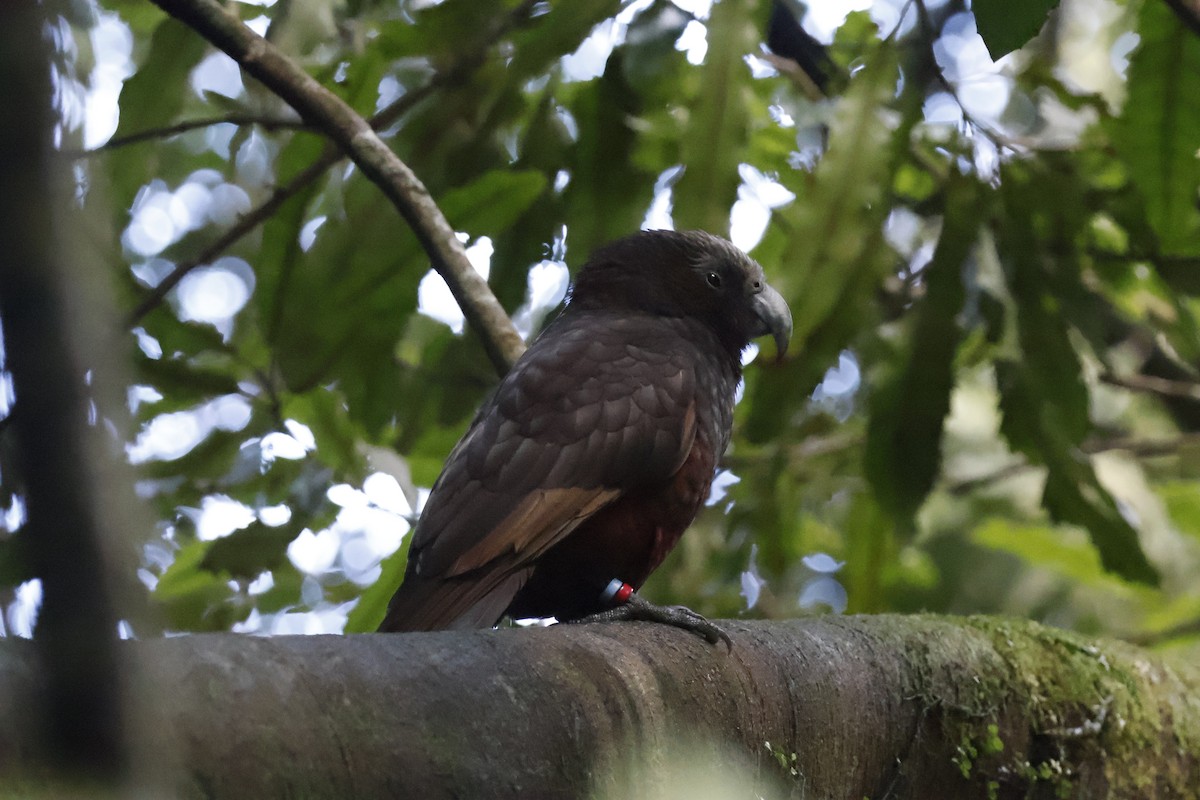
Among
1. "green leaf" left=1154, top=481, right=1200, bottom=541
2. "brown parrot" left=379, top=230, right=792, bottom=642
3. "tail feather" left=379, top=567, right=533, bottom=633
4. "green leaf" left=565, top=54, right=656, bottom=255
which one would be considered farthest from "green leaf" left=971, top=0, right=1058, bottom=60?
"green leaf" left=1154, top=481, right=1200, bottom=541

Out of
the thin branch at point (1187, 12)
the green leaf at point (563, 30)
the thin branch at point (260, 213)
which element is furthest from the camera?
the thin branch at point (260, 213)

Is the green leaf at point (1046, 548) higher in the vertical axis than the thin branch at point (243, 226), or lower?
lower

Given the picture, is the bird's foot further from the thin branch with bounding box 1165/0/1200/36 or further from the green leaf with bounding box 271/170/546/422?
the thin branch with bounding box 1165/0/1200/36

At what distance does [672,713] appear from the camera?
1607 mm

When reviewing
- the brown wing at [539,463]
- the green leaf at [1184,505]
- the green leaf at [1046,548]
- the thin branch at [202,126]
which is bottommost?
the green leaf at [1184,505]

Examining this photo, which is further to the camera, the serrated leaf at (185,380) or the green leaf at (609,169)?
the green leaf at (609,169)

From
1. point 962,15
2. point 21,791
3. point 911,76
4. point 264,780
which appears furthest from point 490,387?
point 21,791

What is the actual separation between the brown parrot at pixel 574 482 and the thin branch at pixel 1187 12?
1.22 meters

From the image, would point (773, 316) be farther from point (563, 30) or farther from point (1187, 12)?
point (1187, 12)

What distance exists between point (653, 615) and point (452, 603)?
1.25 feet

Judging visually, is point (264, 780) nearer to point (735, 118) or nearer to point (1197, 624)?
point (735, 118)

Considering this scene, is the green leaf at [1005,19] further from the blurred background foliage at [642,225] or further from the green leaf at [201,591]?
the green leaf at [201,591]

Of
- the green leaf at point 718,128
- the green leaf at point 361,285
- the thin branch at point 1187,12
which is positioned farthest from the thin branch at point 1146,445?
the green leaf at point 361,285

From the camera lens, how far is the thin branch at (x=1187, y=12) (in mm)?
2393
